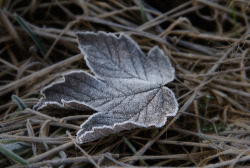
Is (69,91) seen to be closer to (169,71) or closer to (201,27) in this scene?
(169,71)

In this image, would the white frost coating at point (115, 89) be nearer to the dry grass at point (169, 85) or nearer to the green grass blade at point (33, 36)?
the dry grass at point (169, 85)

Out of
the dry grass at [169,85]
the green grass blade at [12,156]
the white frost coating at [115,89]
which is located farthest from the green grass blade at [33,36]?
the green grass blade at [12,156]

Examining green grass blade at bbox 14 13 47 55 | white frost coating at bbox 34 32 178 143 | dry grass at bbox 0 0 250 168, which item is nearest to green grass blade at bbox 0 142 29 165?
dry grass at bbox 0 0 250 168

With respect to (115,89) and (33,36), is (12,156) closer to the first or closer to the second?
(115,89)

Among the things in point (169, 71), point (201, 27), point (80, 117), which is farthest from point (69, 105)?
point (201, 27)

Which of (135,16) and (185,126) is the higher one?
(135,16)

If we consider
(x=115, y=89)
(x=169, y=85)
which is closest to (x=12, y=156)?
(x=115, y=89)

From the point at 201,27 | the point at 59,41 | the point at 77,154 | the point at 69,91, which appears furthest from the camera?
the point at 201,27
